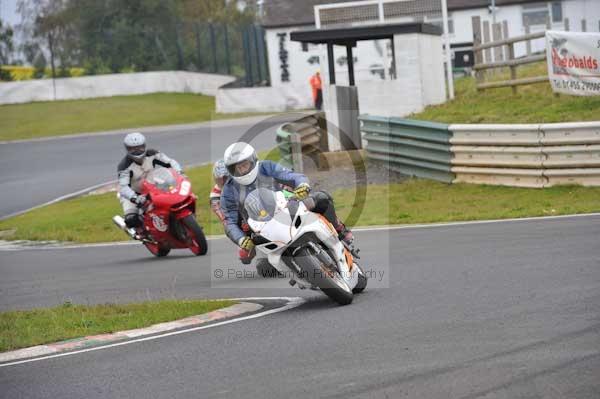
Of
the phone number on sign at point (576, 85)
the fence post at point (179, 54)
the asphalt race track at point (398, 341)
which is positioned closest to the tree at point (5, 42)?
the fence post at point (179, 54)

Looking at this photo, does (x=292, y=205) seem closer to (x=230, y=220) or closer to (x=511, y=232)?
(x=230, y=220)

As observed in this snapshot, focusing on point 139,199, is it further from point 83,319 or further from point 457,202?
point 457,202

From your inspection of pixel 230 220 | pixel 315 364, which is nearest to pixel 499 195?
pixel 230 220

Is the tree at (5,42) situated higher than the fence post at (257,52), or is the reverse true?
the tree at (5,42)

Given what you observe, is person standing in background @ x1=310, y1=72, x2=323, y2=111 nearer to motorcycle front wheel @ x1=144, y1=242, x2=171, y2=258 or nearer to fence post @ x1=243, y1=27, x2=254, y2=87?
fence post @ x1=243, y1=27, x2=254, y2=87

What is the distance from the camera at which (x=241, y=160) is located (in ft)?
31.8

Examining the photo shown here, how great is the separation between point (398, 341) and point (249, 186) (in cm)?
304

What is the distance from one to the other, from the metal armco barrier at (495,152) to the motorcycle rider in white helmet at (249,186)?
7601 mm

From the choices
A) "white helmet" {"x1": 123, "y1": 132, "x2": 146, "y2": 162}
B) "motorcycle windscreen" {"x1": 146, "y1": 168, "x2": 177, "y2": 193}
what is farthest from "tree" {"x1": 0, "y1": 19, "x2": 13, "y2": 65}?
"motorcycle windscreen" {"x1": 146, "y1": 168, "x2": 177, "y2": 193}

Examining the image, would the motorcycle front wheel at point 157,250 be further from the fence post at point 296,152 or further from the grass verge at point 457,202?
the fence post at point 296,152

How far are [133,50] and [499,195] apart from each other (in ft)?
142

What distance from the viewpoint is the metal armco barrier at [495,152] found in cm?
1669

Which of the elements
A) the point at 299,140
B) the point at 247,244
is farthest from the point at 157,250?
the point at 247,244

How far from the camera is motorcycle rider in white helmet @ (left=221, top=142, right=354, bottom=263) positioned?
31.7 feet
